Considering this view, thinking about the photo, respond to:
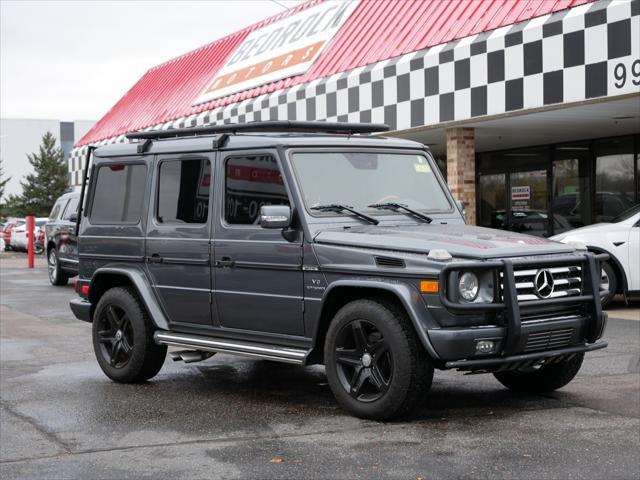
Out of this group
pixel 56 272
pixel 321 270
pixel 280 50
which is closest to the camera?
pixel 321 270

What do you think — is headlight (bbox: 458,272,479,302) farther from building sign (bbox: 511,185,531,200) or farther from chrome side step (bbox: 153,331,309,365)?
building sign (bbox: 511,185,531,200)

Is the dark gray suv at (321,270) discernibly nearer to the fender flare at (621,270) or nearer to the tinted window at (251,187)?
the tinted window at (251,187)

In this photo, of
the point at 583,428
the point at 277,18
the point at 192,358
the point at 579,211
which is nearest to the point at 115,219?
the point at 192,358

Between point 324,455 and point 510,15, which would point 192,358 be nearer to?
point 324,455

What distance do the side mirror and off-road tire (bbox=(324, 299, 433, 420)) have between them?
688mm

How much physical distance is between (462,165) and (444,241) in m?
9.90

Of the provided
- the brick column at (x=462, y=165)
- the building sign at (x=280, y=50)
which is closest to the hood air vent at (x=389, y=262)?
the brick column at (x=462, y=165)

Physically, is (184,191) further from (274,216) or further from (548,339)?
(548,339)

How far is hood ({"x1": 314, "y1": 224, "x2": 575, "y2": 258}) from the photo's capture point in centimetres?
569

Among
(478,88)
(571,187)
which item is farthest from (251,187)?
(571,187)

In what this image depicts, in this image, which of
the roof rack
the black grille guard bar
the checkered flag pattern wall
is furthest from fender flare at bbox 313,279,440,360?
the checkered flag pattern wall

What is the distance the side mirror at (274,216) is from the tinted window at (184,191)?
2.85ft

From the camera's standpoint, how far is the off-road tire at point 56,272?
59.7ft

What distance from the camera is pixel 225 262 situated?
6680mm
